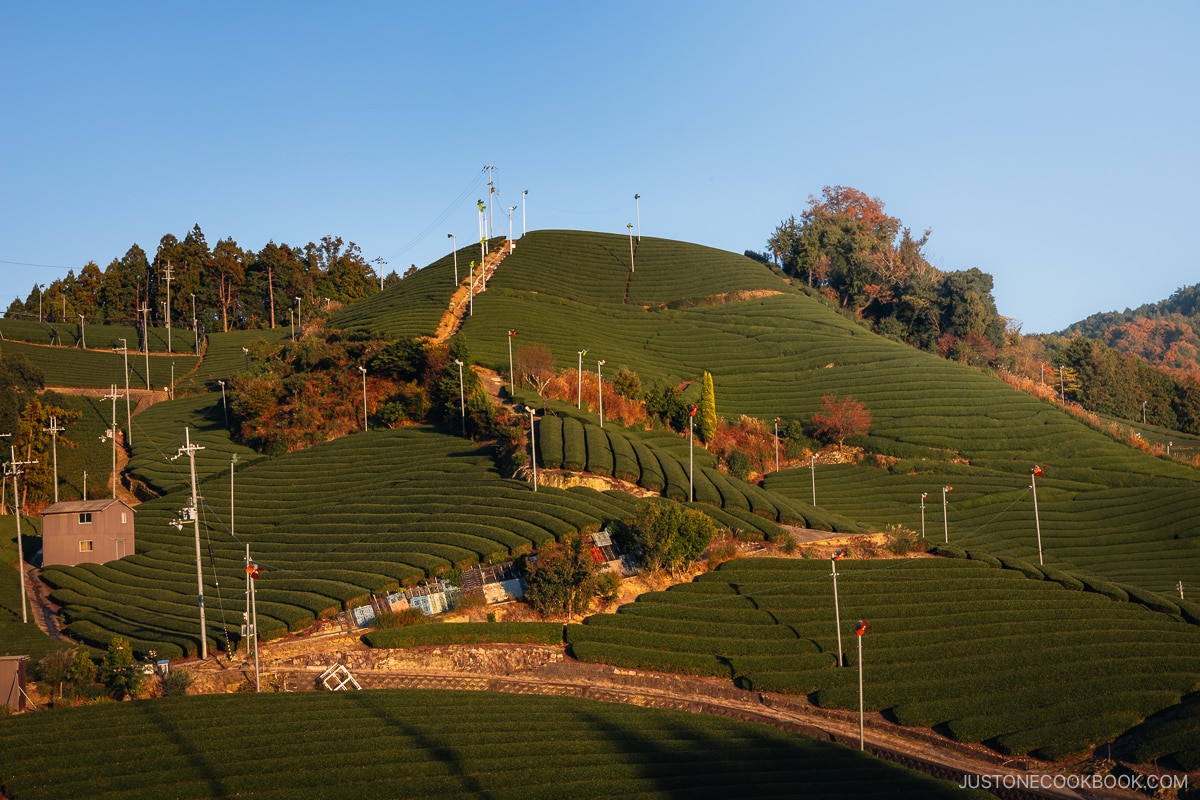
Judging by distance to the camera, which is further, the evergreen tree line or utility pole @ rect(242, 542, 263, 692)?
the evergreen tree line

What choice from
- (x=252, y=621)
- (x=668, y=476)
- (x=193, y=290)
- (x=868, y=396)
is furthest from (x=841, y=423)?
(x=193, y=290)

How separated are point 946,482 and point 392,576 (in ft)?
113

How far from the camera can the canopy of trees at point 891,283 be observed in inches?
3718

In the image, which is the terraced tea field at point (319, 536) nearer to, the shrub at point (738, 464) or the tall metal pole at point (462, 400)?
the tall metal pole at point (462, 400)

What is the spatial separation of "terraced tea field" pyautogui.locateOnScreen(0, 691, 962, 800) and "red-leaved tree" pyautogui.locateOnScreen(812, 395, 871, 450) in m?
37.1

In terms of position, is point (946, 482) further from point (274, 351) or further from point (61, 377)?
point (61, 377)

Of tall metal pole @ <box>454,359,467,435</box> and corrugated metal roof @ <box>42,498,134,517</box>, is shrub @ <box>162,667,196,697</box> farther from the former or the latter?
tall metal pole @ <box>454,359,467,435</box>

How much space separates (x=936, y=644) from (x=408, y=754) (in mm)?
18469

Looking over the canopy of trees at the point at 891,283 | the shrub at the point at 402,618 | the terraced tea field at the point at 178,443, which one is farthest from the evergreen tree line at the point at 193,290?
the shrub at the point at 402,618

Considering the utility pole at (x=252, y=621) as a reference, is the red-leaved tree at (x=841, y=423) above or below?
above

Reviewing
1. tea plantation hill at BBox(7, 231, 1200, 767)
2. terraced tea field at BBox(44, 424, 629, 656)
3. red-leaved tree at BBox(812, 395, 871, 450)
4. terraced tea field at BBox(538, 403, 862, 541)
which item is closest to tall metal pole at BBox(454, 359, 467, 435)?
terraced tea field at BBox(44, 424, 629, 656)

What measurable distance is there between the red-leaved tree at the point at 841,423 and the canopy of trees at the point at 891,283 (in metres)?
30.5

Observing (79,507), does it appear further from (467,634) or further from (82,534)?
(467,634)

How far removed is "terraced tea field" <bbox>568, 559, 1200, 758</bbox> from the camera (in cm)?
3048
